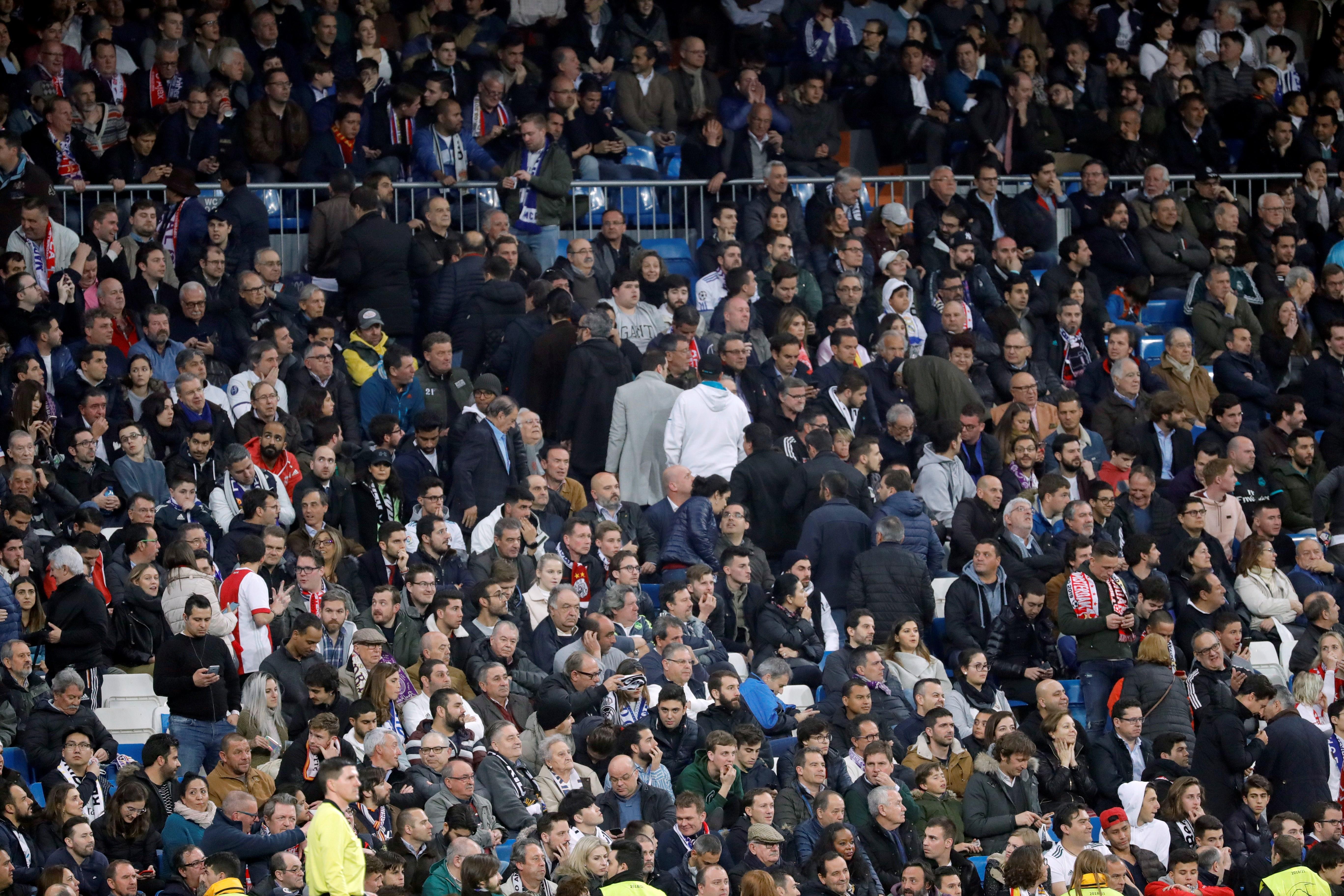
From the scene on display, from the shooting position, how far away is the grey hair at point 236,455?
1395cm

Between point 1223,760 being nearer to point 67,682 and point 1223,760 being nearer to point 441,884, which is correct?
point 441,884

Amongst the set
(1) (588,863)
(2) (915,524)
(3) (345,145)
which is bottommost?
(1) (588,863)

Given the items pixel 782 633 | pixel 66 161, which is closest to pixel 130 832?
pixel 782 633

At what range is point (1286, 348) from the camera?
1841cm

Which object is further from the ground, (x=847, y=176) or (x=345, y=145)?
(x=345, y=145)

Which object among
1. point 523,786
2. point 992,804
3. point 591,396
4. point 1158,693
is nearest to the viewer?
point 523,786

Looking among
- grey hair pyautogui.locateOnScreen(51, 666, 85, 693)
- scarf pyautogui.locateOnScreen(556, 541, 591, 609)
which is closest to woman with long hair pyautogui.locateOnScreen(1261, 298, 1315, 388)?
scarf pyautogui.locateOnScreen(556, 541, 591, 609)

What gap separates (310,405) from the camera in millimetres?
14906

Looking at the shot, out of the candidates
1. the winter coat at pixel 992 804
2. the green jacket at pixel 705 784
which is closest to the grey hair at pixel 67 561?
the green jacket at pixel 705 784

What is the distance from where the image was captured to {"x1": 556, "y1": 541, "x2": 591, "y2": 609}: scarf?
13938 mm

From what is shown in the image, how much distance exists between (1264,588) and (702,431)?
4047mm

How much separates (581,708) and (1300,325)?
867 centimetres

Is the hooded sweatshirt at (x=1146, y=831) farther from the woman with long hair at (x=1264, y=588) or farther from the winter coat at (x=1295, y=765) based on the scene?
the woman with long hair at (x=1264, y=588)

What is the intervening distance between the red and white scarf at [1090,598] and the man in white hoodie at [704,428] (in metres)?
2.45
